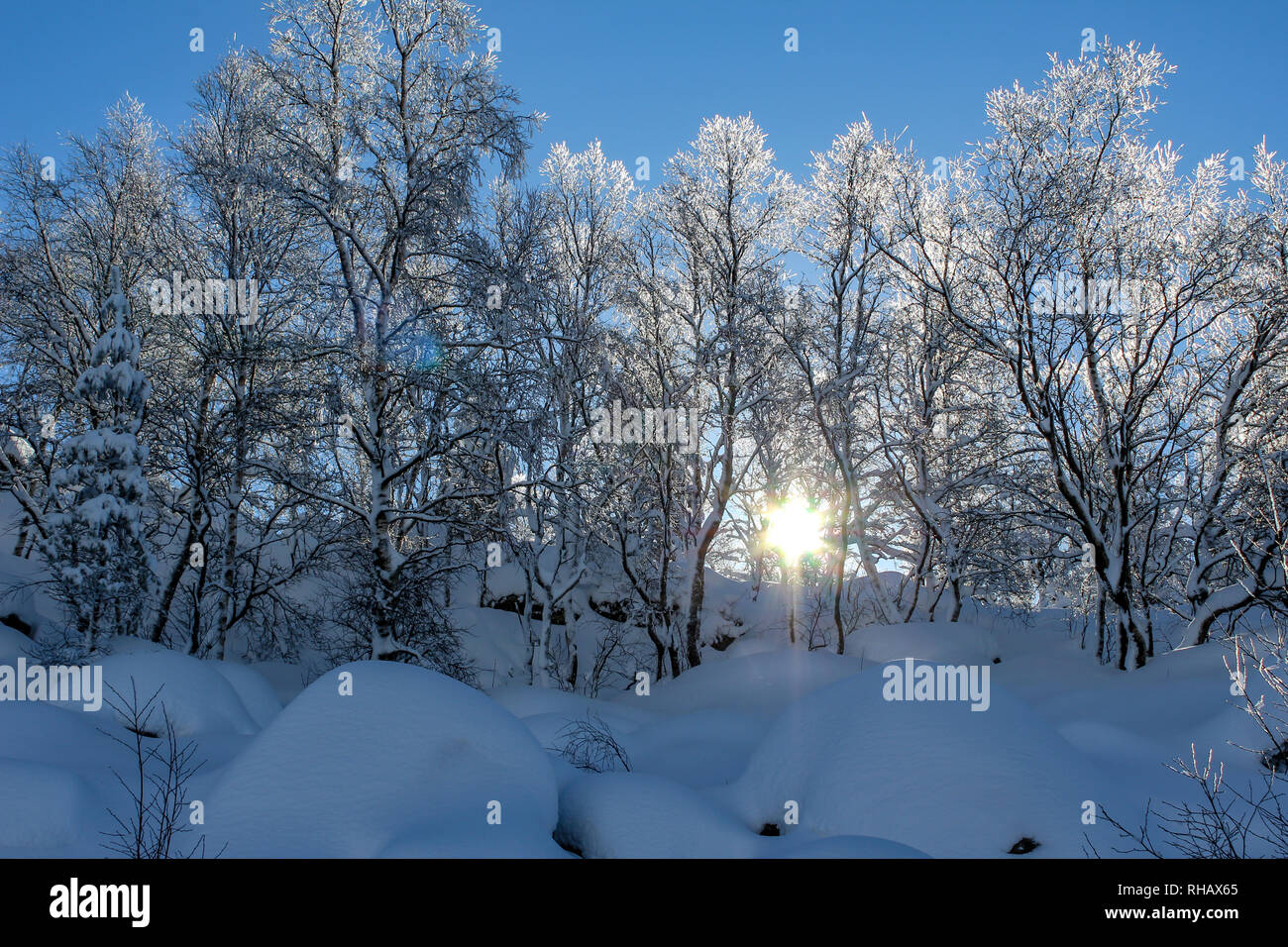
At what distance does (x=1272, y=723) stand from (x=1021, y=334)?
22.3 feet

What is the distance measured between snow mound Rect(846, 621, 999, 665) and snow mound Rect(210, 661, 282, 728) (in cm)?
1015

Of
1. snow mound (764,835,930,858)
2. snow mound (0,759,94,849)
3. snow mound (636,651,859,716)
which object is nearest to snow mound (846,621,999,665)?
snow mound (636,651,859,716)

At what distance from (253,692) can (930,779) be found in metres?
9.45

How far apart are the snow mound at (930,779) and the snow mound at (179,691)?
6.19m

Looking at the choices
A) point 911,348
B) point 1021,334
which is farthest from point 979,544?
point 1021,334

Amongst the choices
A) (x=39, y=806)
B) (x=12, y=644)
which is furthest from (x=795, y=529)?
(x=39, y=806)

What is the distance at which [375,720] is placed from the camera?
481cm

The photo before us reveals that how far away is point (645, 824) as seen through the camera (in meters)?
5.20

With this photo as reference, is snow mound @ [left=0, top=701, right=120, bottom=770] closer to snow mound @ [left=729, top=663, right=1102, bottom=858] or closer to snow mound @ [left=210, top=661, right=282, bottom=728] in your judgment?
snow mound @ [left=210, top=661, right=282, bottom=728]

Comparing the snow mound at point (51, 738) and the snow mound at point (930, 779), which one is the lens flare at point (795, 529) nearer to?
the snow mound at point (930, 779)

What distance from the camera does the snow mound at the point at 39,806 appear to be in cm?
440

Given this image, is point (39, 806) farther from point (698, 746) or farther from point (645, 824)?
point (698, 746)
